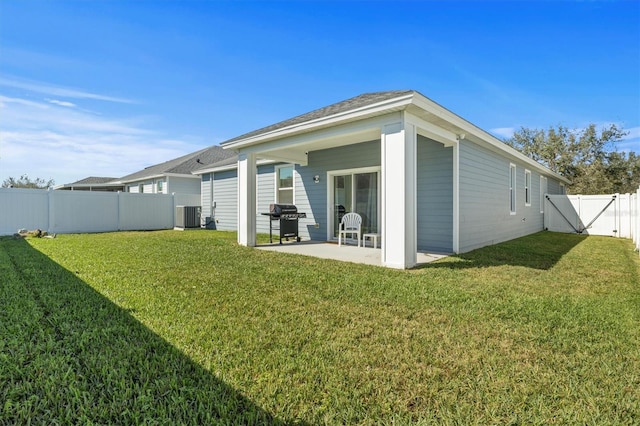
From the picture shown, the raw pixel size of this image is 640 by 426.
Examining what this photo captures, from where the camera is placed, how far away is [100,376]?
1.99 metres

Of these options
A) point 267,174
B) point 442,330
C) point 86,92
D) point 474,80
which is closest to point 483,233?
point 442,330

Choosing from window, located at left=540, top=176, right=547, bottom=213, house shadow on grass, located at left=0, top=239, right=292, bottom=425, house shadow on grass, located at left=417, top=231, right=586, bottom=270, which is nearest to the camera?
house shadow on grass, located at left=0, top=239, right=292, bottom=425

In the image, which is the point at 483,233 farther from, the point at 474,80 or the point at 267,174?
the point at 474,80

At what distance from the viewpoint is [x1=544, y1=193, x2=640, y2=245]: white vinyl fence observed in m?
12.1

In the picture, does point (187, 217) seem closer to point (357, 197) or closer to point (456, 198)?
point (357, 197)

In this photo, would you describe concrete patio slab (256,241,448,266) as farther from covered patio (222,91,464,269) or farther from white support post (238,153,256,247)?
white support post (238,153,256,247)

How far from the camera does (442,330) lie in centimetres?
279

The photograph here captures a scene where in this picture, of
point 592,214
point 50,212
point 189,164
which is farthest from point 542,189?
point 50,212

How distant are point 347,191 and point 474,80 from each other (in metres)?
8.94

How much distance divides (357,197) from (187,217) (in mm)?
9091

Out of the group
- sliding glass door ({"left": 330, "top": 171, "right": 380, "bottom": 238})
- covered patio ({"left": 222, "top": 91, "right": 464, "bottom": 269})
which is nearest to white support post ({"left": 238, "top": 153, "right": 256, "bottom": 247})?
covered patio ({"left": 222, "top": 91, "right": 464, "bottom": 269})

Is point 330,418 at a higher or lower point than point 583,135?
lower

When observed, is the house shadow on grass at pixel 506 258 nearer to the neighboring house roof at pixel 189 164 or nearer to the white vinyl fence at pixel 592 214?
the white vinyl fence at pixel 592 214

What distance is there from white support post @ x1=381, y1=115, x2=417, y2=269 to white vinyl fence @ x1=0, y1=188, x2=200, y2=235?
12.9 m
